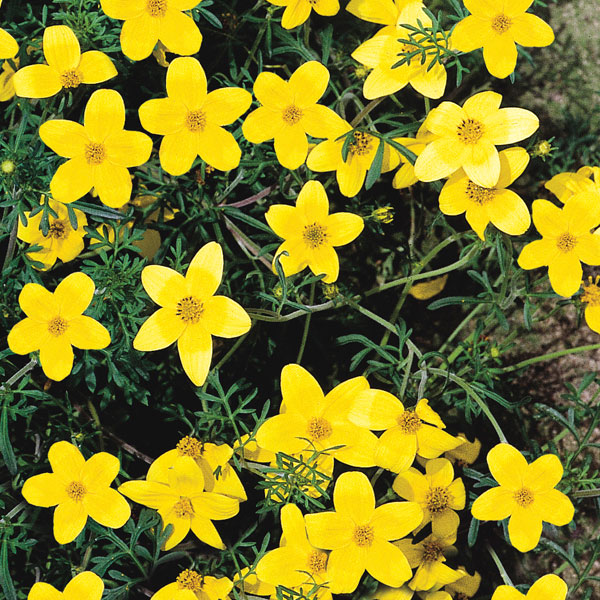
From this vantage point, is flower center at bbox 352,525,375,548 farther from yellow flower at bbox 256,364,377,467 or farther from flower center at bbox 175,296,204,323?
flower center at bbox 175,296,204,323

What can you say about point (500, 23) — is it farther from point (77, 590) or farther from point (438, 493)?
point (77, 590)

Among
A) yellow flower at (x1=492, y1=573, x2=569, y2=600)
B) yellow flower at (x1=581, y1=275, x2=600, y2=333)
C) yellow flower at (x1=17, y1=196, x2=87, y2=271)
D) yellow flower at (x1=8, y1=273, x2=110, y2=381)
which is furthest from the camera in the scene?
yellow flower at (x1=581, y1=275, x2=600, y2=333)

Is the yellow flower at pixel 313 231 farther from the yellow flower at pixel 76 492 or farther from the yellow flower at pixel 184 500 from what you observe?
the yellow flower at pixel 76 492

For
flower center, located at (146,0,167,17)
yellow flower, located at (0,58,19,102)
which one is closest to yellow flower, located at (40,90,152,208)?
flower center, located at (146,0,167,17)

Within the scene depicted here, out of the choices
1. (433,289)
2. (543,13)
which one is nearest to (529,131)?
(433,289)

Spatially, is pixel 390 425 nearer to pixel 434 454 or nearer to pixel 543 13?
pixel 434 454
